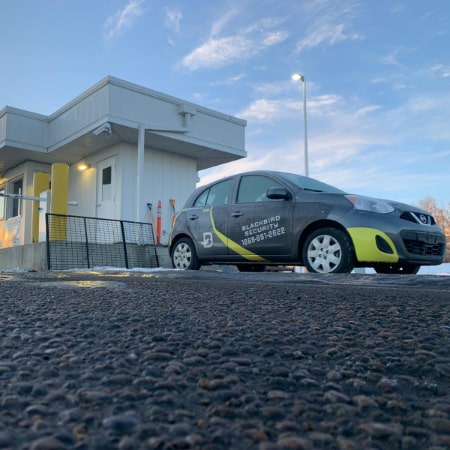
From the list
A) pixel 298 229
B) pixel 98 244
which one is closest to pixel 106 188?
pixel 98 244

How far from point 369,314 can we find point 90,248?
360 inches

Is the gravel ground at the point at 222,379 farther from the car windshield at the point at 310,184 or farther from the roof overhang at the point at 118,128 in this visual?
the roof overhang at the point at 118,128

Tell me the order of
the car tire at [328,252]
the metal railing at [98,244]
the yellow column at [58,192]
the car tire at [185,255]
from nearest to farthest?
the car tire at [328,252], the car tire at [185,255], the metal railing at [98,244], the yellow column at [58,192]

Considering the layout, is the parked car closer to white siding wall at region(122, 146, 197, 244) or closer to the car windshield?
the car windshield

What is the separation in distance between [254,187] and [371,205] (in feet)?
6.47

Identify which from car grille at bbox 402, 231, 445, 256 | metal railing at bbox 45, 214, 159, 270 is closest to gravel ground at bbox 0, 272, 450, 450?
car grille at bbox 402, 231, 445, 256

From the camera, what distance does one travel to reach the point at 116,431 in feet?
3.34

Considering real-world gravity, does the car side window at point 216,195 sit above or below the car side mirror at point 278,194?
above

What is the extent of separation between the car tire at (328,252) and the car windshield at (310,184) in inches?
34.3

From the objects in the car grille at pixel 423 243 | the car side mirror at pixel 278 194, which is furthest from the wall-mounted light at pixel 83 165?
the car grille at pixel 423 243

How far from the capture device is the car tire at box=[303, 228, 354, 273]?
19.1ft

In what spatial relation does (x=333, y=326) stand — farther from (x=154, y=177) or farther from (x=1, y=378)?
(x=154, y=177)

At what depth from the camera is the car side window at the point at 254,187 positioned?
23.1 feet

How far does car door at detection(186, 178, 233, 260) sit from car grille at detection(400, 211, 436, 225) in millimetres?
2680
